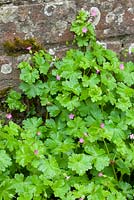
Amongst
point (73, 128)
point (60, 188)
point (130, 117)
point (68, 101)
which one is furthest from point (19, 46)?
point (60, 188)

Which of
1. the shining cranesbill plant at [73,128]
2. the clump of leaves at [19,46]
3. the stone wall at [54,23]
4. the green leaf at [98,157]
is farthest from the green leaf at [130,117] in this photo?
the clump of leaves at [19,46]

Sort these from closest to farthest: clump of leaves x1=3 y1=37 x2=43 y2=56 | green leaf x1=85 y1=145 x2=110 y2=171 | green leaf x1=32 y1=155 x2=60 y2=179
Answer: green leaf x1=32 y1=155 x2=60 y2=179 < green leaf x1=85 y1=145 x2=110 y2=171 < clump of leaves x1=3 y1=37 x2=43 y2=56

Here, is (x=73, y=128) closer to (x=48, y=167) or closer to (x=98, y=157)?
(x=98, y=157)

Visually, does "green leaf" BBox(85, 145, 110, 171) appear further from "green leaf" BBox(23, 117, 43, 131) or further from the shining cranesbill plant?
"green leaf" BBox(23, 117, 43, 131)

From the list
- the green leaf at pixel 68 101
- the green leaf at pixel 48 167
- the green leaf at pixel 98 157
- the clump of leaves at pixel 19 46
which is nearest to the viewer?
the green leaf at pixel 48 167

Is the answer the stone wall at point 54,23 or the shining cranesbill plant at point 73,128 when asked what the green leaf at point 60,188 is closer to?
the shining cranesbill plant at point 73,128

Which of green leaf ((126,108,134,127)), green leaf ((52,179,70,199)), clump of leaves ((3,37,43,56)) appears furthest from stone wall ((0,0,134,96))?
green leaf ((52,179,70,199))
